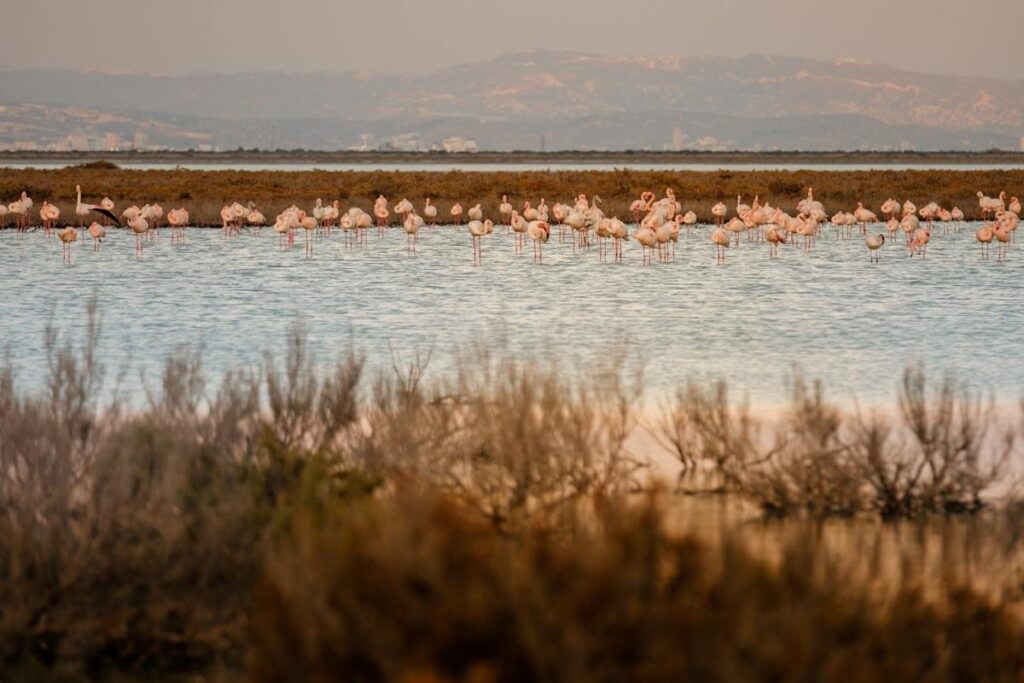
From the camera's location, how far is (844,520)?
326 inches

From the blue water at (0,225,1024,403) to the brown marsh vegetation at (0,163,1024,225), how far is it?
11.9m

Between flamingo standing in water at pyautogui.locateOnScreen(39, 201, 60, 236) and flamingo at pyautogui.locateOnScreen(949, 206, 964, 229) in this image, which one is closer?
flamingo standing in water at pyautogui.locateOnScreen(39, 201, 60, 236)

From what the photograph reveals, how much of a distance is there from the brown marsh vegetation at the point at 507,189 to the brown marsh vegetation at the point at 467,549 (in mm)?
30825

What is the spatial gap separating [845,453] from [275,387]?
344 cm

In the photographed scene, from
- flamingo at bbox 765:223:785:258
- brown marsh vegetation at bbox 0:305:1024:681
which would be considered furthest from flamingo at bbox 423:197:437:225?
brown marsh vegetation at bbox 0:305:1024:681

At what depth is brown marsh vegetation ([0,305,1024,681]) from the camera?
419cm

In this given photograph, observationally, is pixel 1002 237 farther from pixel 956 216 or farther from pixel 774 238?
pixel 956 216

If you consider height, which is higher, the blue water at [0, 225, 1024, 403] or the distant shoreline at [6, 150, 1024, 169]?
the blue water at [0, 225, 1024, 403]

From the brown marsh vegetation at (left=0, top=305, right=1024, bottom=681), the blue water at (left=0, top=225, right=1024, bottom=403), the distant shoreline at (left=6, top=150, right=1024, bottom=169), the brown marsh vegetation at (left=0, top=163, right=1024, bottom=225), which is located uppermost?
the brown marsh vegetation at (left=0, top=305, right=1024, bottom=681)

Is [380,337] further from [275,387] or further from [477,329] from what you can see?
[275,387]

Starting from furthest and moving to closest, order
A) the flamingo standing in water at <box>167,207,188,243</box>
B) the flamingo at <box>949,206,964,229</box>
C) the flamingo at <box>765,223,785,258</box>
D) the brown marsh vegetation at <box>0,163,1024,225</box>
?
the brown marsh vegetation at <box>0,163,1024,225</box> < the flamingo at <box>949,206,964,229</box> < the flamingo standing in water at <box>167,207,188,243</box> < the flamingo at <box>765,223,785,258</box>

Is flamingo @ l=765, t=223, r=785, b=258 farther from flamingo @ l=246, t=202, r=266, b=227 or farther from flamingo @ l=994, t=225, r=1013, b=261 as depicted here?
flamingo @ l=246, t=202, r=266, b=227

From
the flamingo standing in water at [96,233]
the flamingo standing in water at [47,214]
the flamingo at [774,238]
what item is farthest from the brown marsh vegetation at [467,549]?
the flamingo standing in water at [47,214]

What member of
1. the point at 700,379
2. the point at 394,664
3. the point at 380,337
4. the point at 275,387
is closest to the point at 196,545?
the point at 275,387
